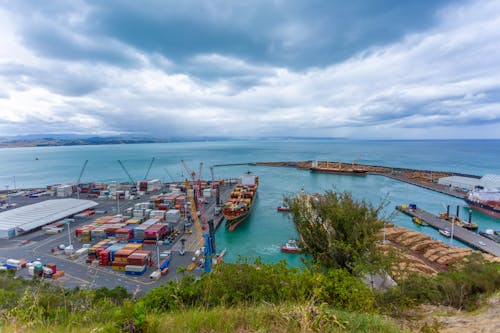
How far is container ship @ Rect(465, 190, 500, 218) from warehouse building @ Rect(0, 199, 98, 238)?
32249mm

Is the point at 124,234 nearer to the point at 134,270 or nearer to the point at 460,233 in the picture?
the point at 134,270

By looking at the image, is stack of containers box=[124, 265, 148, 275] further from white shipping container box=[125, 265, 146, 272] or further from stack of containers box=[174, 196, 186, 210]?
stack of containers box=[174, 196, 186, 210]

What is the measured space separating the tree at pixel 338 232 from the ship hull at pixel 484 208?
70.1ft

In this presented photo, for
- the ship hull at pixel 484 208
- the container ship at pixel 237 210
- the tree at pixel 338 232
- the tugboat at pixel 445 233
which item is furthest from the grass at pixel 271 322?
the ship hull at pixel 484 208

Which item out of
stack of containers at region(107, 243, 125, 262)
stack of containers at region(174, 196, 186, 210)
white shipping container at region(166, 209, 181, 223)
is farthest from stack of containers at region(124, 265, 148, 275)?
stack of containers at region(174, 196, 186, 210)

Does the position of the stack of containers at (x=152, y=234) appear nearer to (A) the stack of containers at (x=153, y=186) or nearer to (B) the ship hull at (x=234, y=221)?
(B) the ship hull at (x=234, y=221)

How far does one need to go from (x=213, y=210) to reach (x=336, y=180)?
67.5ft

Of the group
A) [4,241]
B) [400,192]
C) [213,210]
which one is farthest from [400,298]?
[400,192]

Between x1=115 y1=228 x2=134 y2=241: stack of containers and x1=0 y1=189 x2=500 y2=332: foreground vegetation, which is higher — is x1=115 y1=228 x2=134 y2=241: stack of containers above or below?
below

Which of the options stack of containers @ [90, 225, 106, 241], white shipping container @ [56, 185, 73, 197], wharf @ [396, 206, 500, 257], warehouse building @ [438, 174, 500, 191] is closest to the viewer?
wharf @ [396, 206, 500, 257]

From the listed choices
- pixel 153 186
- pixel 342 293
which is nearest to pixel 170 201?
pixel 153 186

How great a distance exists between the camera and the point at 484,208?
18.3 meters

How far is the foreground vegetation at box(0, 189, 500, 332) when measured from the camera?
171cm

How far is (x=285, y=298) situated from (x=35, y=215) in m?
19.5
